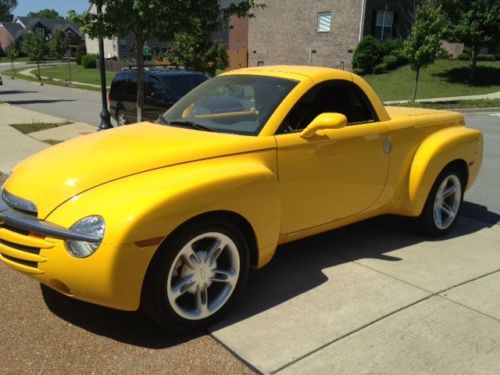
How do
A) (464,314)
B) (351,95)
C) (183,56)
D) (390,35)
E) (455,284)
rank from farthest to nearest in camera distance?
(390,35), (183,56), (351,95), (455,284), (464,314)

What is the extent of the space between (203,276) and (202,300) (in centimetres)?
16

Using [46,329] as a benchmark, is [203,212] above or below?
above

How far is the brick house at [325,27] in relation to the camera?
32.6 meters

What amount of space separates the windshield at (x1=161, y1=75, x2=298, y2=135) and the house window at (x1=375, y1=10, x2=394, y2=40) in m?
30.6

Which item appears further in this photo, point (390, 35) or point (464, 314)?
point (390, 35)

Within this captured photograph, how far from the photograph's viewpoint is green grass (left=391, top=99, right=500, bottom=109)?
63.3ft

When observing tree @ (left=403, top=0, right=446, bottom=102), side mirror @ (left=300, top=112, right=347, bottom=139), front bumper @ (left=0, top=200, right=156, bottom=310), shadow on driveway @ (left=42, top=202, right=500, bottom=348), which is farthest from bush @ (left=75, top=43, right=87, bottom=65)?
front bumper @ (left=0, top=200, right=156, bottom=310)

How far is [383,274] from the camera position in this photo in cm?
428

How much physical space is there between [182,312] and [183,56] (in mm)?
21616

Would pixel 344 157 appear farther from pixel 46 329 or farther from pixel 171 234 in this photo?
pixel 46 329

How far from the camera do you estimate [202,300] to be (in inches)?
135

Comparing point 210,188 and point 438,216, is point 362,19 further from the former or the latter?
point 210,188

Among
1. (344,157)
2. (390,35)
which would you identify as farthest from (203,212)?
(390,35)

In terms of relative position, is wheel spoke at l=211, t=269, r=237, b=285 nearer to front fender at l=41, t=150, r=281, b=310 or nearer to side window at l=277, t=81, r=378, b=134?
front fender at l=41, t=150, r=281, b=310
